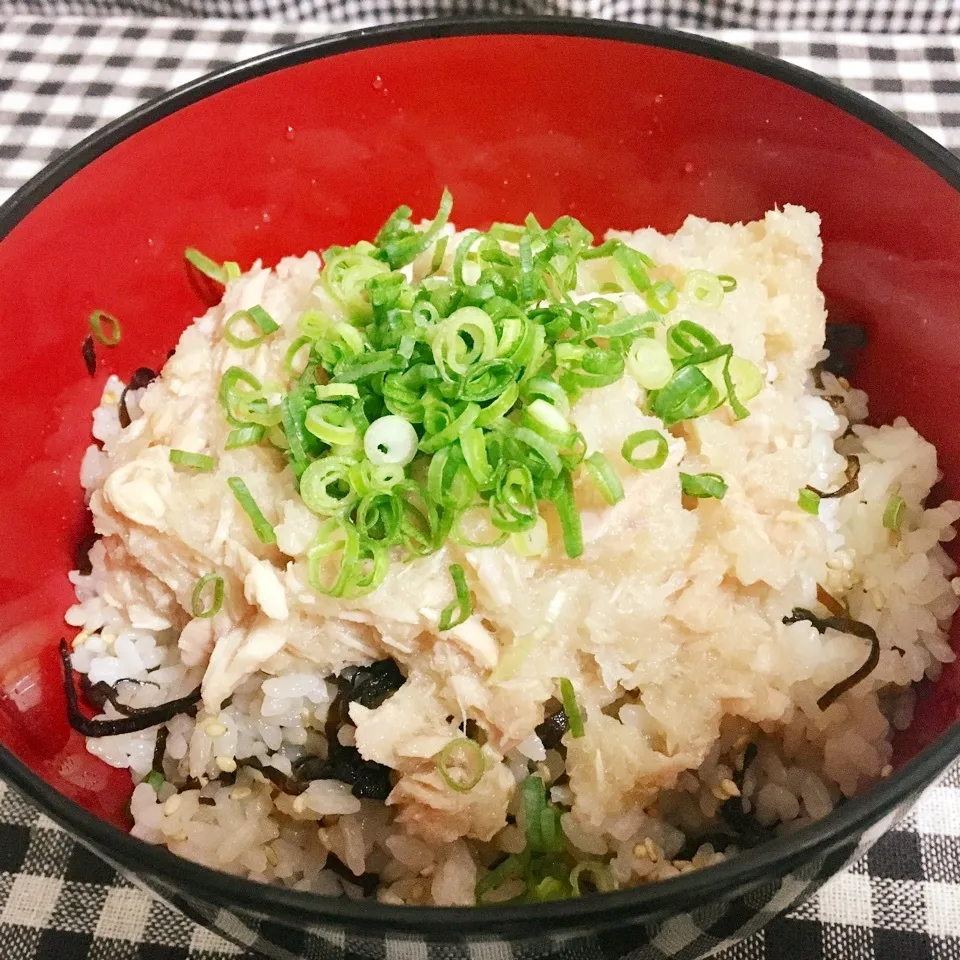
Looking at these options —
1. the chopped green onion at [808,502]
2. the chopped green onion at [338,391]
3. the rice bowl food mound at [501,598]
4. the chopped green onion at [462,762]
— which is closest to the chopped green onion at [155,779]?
the rice bowl food mound at [501,598]

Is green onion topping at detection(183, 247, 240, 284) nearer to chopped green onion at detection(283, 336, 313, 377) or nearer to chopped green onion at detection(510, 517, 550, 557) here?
chopped green onion at detection(283, 336, 313, 377)

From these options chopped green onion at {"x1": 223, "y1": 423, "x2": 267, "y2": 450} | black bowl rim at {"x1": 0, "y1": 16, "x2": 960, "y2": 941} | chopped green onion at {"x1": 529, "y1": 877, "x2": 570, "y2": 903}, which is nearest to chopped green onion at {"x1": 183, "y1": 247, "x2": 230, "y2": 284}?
chopped green onion at {"x1": 223, "y1": 423, "x2": 267, "y2": 450}

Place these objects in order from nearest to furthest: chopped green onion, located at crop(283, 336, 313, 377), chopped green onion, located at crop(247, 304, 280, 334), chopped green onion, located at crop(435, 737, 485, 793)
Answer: chopped green onion, located at crop(435, 737, 485, 793)
chopped green onion, located at crop(283, 336, 313, 377)
chopped green onion, located at crop(247, 304, 280, 334)

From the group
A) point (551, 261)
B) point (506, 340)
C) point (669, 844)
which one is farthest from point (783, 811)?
point (551, 261)

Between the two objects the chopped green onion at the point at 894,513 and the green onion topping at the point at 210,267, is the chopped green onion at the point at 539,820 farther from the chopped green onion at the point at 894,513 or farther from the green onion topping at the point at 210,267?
the green onion topping at the point at 210,267

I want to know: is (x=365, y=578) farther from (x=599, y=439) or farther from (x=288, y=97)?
(x=288, y=97)

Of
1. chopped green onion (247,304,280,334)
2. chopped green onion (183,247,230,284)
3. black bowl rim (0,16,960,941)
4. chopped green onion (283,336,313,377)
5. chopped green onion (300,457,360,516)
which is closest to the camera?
black bowl rim (0,16,960,941)

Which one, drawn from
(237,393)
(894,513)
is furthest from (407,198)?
(894,513)
